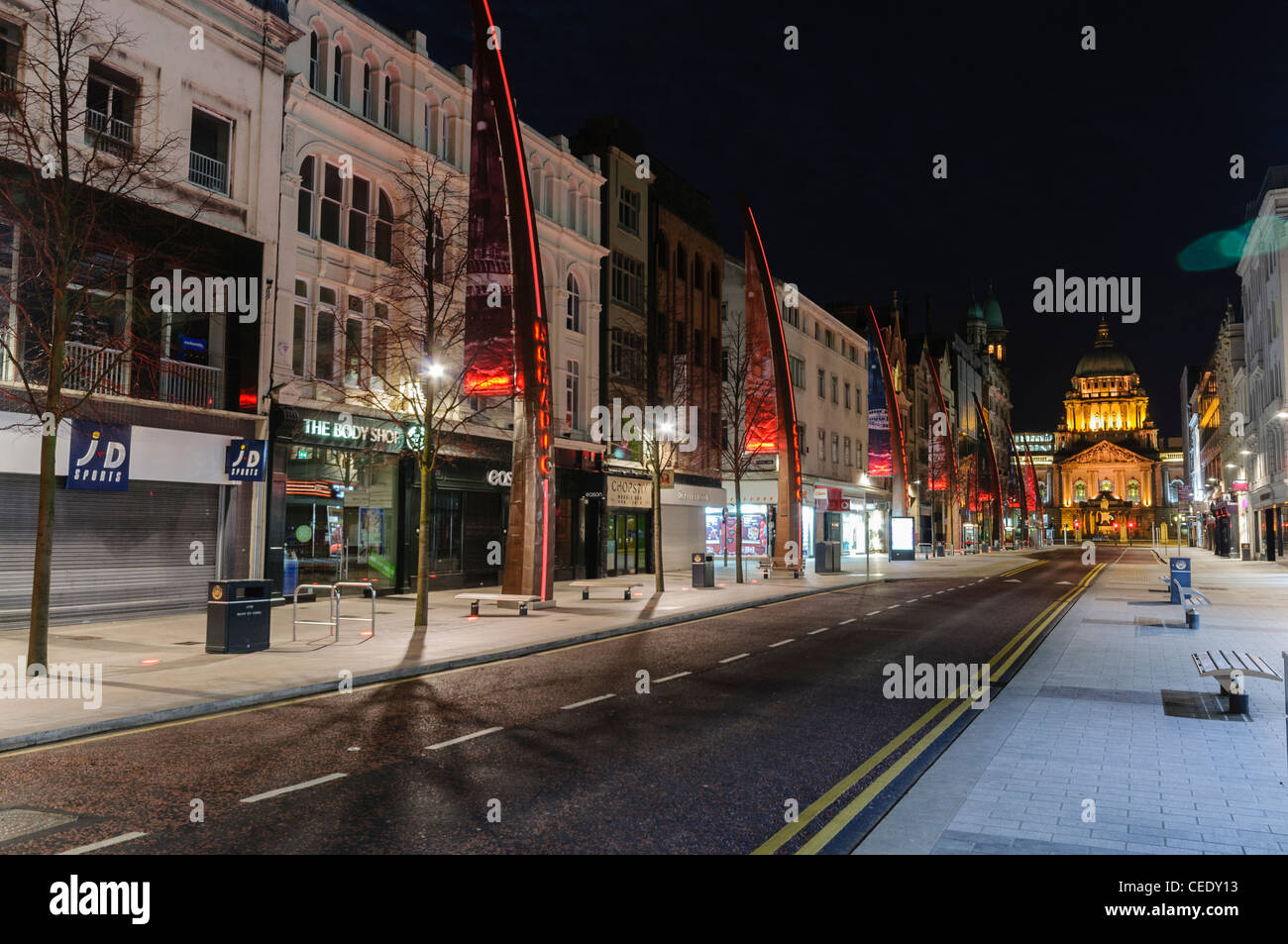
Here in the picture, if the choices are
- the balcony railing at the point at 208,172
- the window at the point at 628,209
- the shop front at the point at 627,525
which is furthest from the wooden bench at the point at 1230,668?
the window at the point at 628,209

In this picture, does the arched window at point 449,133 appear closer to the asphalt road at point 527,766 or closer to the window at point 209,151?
the window at point 209,151

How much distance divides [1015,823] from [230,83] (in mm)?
22655

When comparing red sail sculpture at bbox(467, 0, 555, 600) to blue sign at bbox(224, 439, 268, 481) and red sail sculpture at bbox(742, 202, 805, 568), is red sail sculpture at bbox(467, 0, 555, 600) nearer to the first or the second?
blue sign at bbox(224, 439, 268, 481)

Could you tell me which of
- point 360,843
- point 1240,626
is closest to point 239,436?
point 360,843

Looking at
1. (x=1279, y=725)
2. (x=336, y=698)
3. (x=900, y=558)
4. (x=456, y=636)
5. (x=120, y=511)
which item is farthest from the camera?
(x=900, y=558)

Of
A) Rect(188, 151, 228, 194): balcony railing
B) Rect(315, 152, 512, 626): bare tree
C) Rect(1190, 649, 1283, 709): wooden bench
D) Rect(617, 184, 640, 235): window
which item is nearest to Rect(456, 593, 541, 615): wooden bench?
Rect(315, 152, 512, 626): bare tree

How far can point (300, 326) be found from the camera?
23406 millimetres

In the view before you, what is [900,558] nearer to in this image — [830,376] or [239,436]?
[830,376]

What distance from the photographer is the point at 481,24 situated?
21.6 m

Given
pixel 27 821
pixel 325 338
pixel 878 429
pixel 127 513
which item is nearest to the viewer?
pixel 27 821

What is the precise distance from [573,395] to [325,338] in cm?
1141

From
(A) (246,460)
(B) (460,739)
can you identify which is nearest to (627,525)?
(A) (246,460)

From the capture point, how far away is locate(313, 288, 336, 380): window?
78.0ft

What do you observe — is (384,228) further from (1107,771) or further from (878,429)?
(878,429)
